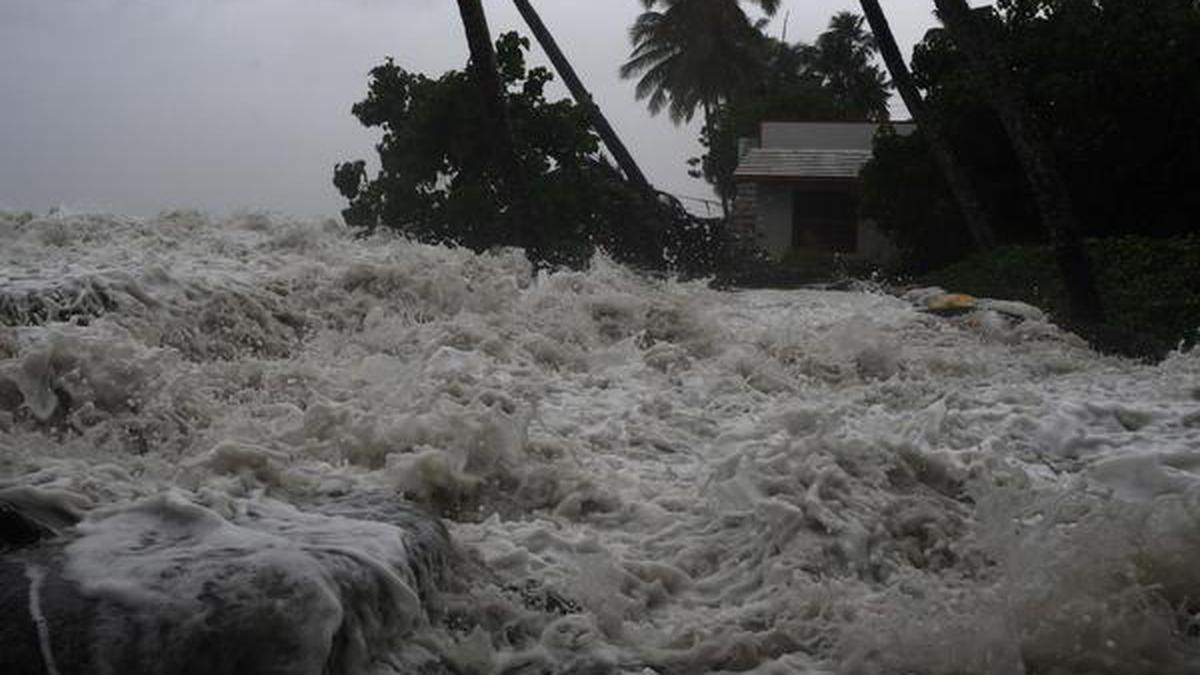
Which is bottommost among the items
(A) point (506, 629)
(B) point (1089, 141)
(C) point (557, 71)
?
(A) point (506, 629)

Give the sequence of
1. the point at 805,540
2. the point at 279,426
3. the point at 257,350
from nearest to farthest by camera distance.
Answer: the point at 805,540 → the point at 279,426 → the point at 257,350

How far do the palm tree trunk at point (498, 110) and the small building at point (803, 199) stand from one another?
9.58 metres

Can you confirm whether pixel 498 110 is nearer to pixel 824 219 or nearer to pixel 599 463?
pixel 599 463

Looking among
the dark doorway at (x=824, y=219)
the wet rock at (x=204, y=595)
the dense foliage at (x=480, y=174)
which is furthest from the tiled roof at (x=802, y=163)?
the wet rock at (x=204, y=595)

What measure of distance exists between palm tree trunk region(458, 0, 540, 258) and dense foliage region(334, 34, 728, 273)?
16 centimetres

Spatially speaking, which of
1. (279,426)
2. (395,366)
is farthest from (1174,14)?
(279,426)

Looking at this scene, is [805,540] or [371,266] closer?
[805,540]

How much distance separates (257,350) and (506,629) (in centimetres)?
386

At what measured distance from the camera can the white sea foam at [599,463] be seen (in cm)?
299

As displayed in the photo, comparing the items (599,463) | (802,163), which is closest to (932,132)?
(802,163)

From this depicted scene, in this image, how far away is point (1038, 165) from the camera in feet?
31.4

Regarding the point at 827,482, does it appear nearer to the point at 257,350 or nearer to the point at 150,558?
the point at 150,558

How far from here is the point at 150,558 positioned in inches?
105

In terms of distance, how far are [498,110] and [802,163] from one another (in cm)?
1092
